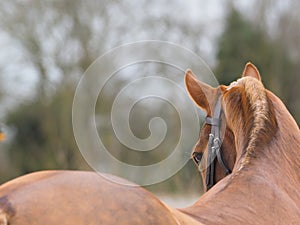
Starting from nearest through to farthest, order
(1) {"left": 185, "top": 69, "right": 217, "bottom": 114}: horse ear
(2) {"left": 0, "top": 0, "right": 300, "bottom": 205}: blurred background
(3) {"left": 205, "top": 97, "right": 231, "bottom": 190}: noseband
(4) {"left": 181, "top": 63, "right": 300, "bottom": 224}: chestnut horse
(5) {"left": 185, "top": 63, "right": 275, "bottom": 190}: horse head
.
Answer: (4) {"left": 181, "top": 63, "right": 300, "bottom": 224}: chestnut horse
(5) {"left": 185, "top": 63, "right": 275, "bottom": 190}: horse head
(3) {"left": 205, "top": 97, "right": 231, "bottom": 190}: noseband
(1) {"left": 185, "top": 69, "right": 217, "bottom": 114}: horse ear
(2) {"left": 0, "top": 0, "right": 300, "bottom": 205}: blurred background

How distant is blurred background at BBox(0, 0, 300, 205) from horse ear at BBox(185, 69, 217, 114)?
1598cm

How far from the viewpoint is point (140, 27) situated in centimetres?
2206

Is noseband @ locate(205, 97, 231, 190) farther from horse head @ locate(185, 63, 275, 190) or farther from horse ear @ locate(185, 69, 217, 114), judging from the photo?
horse ear @ locate(185, 69, 217, 114)

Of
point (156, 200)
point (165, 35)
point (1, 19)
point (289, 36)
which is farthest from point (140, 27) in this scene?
point (156, 200)

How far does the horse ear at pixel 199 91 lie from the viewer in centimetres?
381

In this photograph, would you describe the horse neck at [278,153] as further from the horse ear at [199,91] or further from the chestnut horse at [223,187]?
the horse ear at [199,91]

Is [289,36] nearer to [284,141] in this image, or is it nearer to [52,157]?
[52,157]

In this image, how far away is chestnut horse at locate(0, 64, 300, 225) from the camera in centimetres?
199

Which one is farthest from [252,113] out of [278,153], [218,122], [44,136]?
[44,136]

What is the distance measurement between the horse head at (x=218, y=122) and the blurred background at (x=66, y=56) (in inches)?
633

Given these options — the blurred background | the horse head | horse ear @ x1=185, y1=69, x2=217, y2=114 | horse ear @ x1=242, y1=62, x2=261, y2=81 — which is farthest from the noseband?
the blurred background

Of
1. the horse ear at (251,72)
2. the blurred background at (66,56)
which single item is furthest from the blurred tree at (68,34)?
the horse ear at (251,72)

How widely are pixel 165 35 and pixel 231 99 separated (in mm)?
A: 18042

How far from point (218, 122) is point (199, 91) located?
1.31 ft
